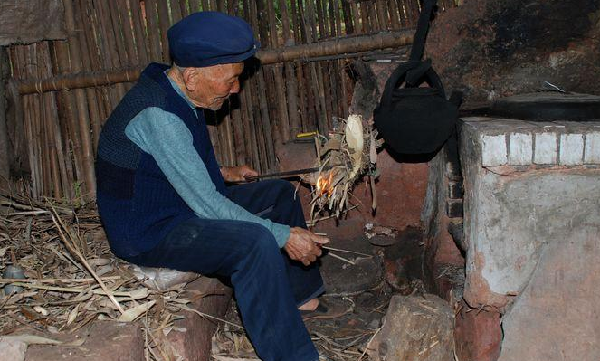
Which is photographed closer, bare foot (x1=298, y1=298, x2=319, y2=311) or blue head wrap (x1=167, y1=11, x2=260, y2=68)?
blue head wrap (x1=167, y1=11, x2=260, y2=68)

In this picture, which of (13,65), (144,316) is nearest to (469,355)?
(144,316)

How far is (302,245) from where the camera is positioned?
2871mm

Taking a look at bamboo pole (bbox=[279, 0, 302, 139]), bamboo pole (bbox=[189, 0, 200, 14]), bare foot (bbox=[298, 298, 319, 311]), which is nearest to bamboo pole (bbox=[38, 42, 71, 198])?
bamboo pole (bbox=[189, 0, 200, 14])

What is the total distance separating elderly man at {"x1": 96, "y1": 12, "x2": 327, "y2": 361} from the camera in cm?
273

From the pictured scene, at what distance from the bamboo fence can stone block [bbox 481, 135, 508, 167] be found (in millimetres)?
1398

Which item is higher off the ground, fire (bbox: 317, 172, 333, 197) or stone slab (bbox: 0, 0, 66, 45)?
stone slab (bbox: 0, 0, 66, 45)

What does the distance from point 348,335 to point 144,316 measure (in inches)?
48.1

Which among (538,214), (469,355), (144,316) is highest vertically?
(538,214)

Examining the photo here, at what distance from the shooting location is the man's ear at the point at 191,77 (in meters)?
2.82

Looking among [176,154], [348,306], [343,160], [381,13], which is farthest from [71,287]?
[381,13]

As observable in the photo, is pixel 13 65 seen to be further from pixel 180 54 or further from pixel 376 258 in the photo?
pixel 376 258

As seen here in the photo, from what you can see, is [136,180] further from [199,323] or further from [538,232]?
[538,232]

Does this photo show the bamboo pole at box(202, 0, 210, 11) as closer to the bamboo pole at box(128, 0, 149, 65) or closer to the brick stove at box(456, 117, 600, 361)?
the bamboo pole at box(128, 0, 149, 65)

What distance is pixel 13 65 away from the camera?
432 centimetres
